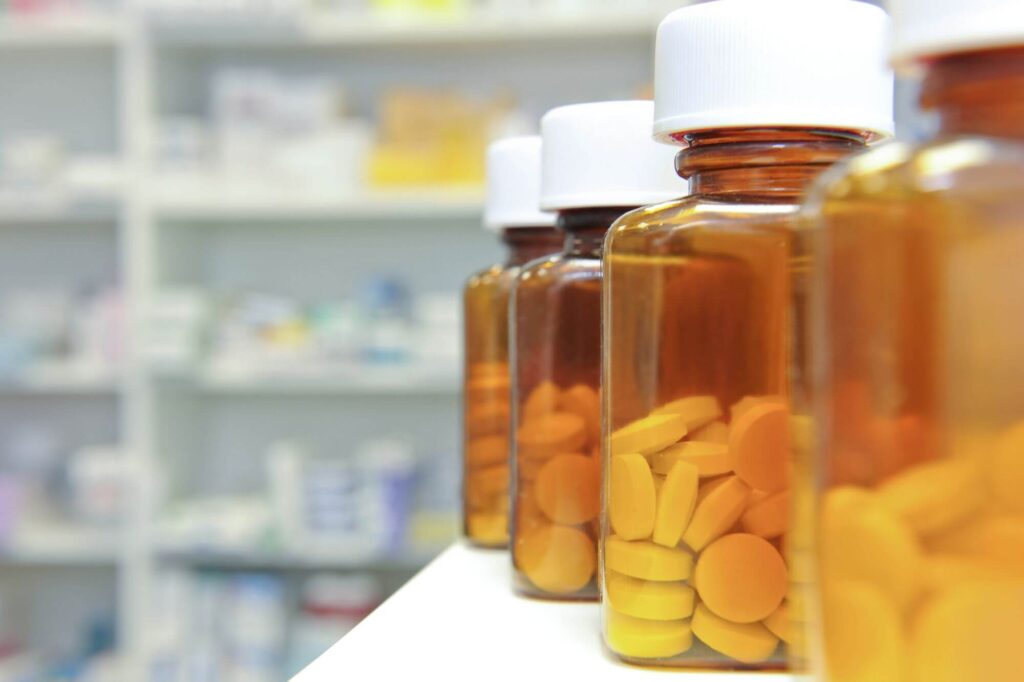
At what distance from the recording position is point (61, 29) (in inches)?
77.7

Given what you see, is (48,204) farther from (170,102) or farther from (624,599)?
(624,599)

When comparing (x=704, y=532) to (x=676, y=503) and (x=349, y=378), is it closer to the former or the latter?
(x=676, y=503)

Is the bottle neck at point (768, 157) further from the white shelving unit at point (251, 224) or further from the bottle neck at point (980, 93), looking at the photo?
the white shelving unit at point (251, 224)

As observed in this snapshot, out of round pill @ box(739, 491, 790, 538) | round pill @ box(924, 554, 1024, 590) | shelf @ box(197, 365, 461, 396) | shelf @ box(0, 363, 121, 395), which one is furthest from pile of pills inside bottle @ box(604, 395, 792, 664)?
shelf @ box(0, 363, 121, 395)

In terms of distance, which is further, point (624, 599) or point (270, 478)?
point (270, 478)

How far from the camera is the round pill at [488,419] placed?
0.57m

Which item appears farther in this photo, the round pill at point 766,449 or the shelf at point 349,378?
the shelf at point 349,378

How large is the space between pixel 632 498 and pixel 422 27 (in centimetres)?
168

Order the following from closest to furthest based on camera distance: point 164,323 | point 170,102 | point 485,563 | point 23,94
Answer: point 485,563 < point 164,323 < point 170,102 < point 23,94

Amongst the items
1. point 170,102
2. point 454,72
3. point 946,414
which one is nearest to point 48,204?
point 170,102

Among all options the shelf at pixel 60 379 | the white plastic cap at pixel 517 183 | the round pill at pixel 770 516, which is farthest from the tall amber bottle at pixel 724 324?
the shelf at pixel 60 379

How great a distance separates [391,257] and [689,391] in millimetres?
1844

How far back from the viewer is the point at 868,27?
334mm

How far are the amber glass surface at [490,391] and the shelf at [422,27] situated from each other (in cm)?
135
